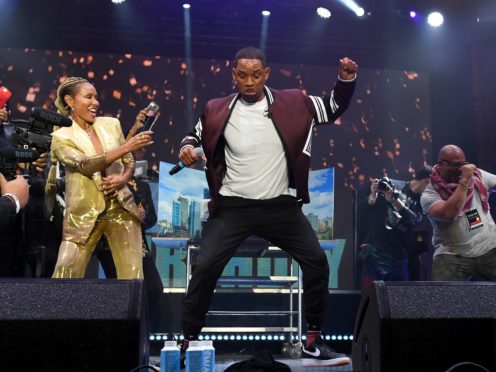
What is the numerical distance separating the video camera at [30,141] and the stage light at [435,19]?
17.7 ft

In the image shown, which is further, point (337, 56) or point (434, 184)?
point (337, 56)

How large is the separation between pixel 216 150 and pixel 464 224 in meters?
2.18

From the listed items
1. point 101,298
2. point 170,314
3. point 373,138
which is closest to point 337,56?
point 373,138

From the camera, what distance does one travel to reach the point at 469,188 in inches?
186

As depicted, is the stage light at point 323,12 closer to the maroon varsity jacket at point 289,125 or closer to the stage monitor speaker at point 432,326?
the maroon varsity jacket at point 289,125

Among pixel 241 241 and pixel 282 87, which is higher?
pixel 282 87

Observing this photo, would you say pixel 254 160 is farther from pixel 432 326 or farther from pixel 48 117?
pixel 432 326

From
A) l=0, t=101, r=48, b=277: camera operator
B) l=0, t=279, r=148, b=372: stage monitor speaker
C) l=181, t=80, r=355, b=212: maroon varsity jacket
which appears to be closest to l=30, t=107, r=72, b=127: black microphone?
l=181, t=80, r=355, b=212: maroon varsity jacket

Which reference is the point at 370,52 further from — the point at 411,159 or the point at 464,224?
the point at 464,224

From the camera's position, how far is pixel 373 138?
7.93 m

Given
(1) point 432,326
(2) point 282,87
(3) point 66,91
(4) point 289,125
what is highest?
(2) point 282,87

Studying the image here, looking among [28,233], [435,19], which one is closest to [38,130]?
[28,233]

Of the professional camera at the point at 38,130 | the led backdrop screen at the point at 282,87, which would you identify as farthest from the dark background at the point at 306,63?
the professional camera at the point at 38,130

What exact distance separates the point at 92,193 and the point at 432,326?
211 cm
